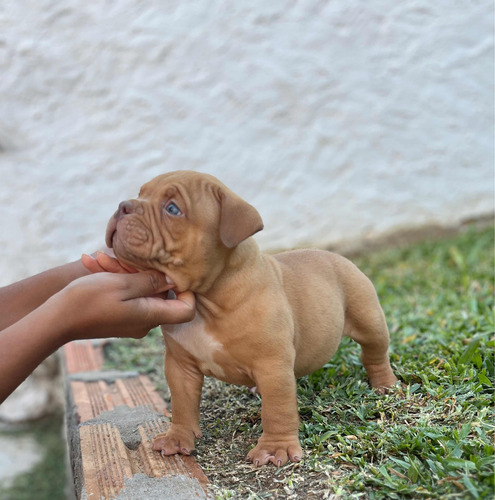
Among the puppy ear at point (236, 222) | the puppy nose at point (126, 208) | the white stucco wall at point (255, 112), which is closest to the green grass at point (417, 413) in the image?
the puppy ear at point (236, 222)

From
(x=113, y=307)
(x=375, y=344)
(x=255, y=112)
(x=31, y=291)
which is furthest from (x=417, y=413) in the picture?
(x=255, y=112)

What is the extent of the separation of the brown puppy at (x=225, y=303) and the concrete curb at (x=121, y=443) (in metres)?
0.14

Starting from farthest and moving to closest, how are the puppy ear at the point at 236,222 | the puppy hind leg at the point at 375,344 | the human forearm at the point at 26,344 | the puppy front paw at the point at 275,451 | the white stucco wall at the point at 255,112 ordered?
the white stucco wall at the point at 255,112
the puppy hind leg at the point at 375,344
the puppy front paw at the point at 275,451
the puppy ear at the point at 236,222
the human forearm at the point at 26,344

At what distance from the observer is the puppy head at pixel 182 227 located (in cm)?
248

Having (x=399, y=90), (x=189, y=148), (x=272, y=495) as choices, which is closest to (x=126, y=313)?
(x=272, y=495)

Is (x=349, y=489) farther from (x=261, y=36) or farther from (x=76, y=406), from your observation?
(x=261, y=36)

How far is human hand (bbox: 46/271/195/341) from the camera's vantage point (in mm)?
2322

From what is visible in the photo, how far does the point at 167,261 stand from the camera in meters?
2.55

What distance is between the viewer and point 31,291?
3.02 metres

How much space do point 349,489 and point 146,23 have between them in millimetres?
5365

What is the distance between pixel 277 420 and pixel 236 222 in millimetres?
856

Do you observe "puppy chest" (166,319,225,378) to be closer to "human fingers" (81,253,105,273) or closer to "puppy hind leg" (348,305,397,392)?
"human fingers" (81,253,105,273)

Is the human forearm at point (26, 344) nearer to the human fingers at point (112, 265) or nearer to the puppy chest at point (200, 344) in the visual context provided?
the human fingers at point (112, 265)

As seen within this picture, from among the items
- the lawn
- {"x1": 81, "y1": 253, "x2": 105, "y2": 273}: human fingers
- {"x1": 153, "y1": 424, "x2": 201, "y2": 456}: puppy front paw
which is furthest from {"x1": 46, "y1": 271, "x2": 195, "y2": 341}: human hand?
the lawn
